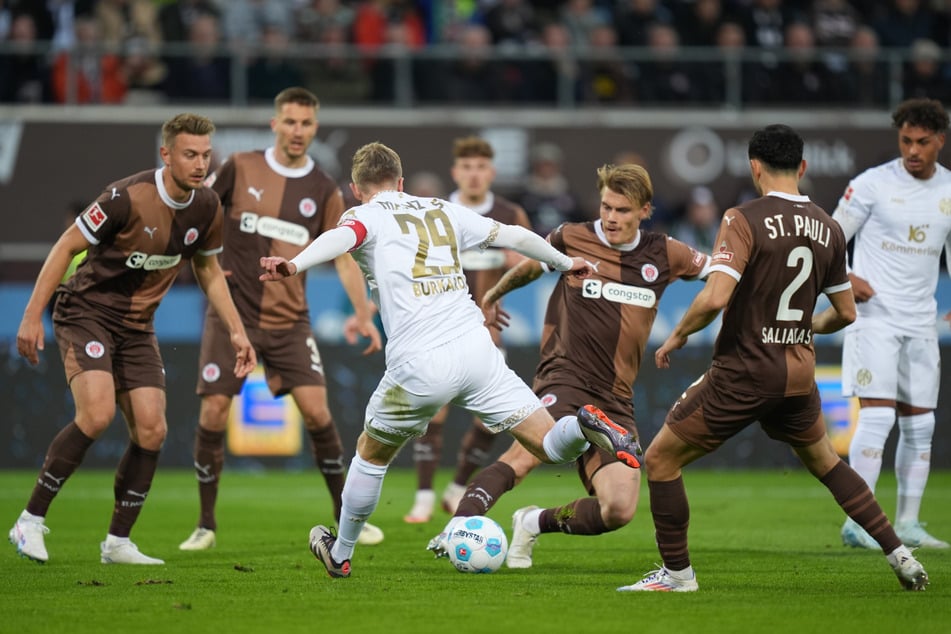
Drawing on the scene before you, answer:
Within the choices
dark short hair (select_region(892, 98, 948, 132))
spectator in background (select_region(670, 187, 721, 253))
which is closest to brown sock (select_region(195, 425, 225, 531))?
dark short hair (select_region(892, 98, 948, 132))

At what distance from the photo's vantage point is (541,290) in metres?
15.5

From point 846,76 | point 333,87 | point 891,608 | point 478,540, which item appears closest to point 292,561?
point 478,540

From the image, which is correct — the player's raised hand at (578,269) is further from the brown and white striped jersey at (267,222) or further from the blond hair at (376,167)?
the brown and white striped jersey at (267,222)

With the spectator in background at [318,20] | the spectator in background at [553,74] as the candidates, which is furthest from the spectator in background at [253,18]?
the spectator in background at [553,74]

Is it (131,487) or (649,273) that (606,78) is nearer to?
(649,273)

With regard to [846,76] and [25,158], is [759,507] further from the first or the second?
[25,158]

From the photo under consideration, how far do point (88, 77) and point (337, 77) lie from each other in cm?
293

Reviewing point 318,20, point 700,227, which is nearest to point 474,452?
point 700,227

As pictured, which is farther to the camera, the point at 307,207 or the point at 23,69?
the point at 23,69

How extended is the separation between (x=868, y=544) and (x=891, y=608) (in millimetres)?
2555

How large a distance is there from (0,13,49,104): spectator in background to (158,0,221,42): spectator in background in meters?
1.51

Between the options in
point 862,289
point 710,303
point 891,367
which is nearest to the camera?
point 710,303

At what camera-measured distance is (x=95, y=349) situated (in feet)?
25.3

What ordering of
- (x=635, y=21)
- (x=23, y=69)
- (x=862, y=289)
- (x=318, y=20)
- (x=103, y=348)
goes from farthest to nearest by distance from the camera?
(x=635, y=21), (x=318, y=20), (x=23, y=69), (x=862, y=289), (x=103, y=348)
